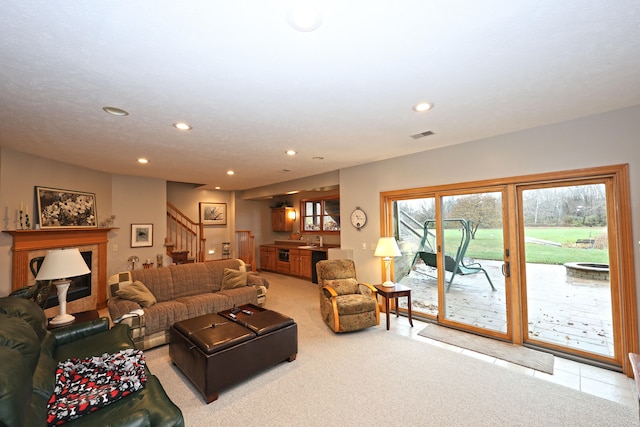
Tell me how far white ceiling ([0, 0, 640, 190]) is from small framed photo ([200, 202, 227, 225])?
15.6 ft

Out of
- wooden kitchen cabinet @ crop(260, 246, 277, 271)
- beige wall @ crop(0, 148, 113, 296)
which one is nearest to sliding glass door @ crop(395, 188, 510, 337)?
wooden kitchen cabinet @ crop(260, 246, 277, 271)

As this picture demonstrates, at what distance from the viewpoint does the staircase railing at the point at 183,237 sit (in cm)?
695

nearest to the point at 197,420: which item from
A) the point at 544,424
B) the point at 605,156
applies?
the point at 544,424

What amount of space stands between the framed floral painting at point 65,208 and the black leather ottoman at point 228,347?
3.33 m

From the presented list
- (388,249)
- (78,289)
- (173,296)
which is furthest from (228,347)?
(78,289)

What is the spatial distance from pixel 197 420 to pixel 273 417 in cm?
63

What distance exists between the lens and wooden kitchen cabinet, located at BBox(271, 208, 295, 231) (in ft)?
28.8

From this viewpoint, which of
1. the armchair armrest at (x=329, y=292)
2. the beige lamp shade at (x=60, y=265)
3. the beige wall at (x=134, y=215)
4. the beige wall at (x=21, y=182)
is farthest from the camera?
the beige wall at (x=134, y=215)

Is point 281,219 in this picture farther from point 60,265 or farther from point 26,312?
point 26,312

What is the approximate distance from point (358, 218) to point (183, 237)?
204 inches

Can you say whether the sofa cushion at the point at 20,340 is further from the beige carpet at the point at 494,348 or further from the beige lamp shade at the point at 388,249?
the beige carpet at the point at 494,348

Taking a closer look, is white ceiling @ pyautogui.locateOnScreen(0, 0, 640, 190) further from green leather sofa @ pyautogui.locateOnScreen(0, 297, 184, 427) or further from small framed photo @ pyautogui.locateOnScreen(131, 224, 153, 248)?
small framed photo @ pyautogui.locateOnScreen(131, 224, 153, 248)

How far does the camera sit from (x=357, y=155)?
4465 millimetres

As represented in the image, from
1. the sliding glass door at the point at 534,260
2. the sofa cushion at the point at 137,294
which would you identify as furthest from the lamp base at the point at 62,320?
the sliding glass door at the point at 534,260
